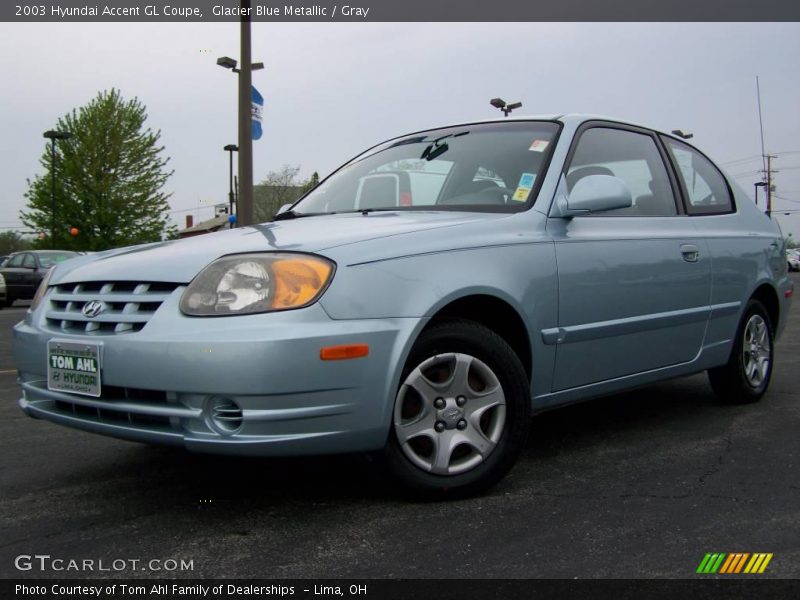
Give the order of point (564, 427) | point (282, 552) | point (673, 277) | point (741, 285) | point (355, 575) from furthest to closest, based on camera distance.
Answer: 1. point (741, 285)
2. point (564, 427)
3. point (673, 277)
4. point (282, 552)
5. point (355, 575)

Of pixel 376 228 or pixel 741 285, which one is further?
pixel 741 285

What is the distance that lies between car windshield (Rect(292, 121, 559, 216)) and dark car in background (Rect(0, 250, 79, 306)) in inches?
677

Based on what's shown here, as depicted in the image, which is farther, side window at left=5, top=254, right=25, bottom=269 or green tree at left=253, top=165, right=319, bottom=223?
green tree at left=253, top=165, right=319, bottom=223

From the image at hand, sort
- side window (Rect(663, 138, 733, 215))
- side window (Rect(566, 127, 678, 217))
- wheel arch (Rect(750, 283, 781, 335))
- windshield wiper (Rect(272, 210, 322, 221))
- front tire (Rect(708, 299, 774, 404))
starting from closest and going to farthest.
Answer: side window (Rect(566, 127, 678, 217)) < windshield wiper (Rect(272, 210, 322, 221)) < side window (Rect(663, 138, 733, 215)) < front tire (Rect(708, 299, 774, 404)) < wheel arch (Rect(750, 283, 781, 335))

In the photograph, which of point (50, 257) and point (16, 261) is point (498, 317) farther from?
point (16, 261)

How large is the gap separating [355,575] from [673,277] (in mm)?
2382

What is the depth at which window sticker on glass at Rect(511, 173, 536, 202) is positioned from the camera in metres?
3.55

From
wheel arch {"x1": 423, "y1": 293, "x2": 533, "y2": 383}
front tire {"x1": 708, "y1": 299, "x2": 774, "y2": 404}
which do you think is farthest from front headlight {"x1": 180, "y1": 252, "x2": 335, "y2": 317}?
front tire {"x1": 708, "y1": 299, "x2": 774, "y2": 404}

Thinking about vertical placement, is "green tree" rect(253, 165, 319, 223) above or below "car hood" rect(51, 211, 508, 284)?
above

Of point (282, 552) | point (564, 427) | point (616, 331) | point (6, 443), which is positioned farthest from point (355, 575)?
point (6, 443)

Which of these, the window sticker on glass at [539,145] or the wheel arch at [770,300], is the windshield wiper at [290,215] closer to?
the window sticker on glass at [539,145]

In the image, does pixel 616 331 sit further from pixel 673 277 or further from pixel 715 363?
pixel 715 363

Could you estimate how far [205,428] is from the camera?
2.61 metres

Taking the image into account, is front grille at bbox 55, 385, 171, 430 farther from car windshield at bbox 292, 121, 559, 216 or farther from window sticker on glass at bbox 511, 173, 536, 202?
window sticker on glass at bbox 511, 173, 536, 202
